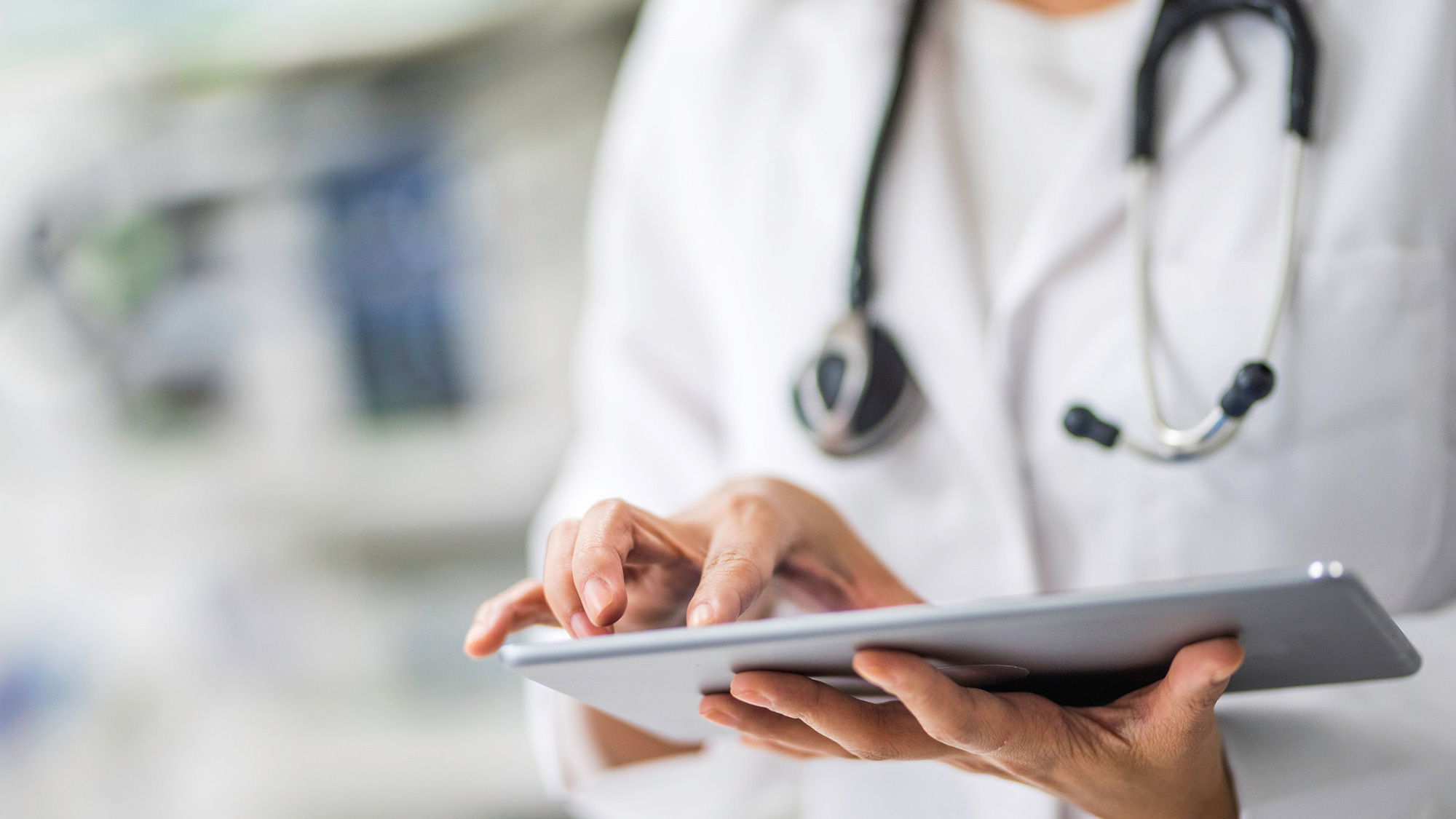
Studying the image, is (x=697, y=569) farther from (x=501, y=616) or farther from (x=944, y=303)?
(x=944, y=303)

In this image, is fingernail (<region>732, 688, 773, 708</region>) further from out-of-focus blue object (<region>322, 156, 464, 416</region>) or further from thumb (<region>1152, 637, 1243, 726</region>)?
out-of-focus blue object (<region>322, 156, 464, 416</region>)

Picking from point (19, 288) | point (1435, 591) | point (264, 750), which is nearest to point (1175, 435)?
point (1435, 591)

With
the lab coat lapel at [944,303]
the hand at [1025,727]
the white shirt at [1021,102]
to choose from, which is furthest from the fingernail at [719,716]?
the white shirt at [1021,102]

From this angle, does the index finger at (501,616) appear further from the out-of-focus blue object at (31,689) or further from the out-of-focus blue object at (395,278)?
the out-of-focus blue object at (31,689)

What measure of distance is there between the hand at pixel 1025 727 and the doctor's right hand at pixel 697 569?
0.04 meters

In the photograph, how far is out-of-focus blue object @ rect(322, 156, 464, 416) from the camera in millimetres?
1412

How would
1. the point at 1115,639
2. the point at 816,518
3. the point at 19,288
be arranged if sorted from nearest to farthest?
1. the point at 1115,639
2. the point at 816,518
3. the point at 19,288

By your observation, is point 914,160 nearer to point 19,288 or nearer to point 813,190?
point 813,190

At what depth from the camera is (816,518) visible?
1.57ft

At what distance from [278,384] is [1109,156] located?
1285 mm

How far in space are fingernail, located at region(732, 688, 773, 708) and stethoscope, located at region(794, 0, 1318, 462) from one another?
22cm

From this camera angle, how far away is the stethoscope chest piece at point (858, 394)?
59 cm

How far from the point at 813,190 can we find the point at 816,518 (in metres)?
0.29

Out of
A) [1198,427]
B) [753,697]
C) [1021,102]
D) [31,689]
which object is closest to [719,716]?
[753,697]
